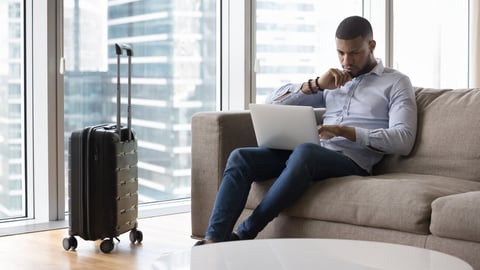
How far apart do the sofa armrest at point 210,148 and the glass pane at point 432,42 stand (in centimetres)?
300

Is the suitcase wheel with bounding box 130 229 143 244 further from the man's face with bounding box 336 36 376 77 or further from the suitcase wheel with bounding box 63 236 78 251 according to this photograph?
the man's face with bounding box 336 36 376 77

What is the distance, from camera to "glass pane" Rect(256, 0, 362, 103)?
5.30m

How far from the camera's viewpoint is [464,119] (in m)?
3.19

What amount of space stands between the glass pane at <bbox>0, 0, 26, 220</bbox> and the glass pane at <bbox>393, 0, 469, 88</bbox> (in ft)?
10.1

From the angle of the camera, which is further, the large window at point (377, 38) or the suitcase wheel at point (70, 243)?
the large window at point (377, 38)

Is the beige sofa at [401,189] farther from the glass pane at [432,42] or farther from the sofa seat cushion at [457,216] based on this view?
the glass pane at [432,42]

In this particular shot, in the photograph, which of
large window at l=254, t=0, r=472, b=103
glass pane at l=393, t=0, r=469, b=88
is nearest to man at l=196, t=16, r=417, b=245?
large window at l=254, t=0, r=472, b=103

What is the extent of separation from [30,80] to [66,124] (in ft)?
1.05

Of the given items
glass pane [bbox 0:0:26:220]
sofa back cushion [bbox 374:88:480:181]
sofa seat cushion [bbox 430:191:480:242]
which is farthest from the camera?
glass pane [bbox 0:0:26:220]

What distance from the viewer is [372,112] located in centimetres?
336

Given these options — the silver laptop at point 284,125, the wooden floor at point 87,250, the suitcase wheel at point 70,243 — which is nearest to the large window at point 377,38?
the wooden floor at point 87,250

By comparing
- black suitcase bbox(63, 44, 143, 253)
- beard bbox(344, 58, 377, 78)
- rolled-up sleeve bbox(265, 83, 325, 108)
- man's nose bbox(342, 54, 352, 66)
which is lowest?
black suitcase bbox(63, 44, 143, 253)

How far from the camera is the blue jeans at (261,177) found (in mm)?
3020

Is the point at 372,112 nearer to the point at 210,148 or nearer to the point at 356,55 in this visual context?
the point at 356,55
